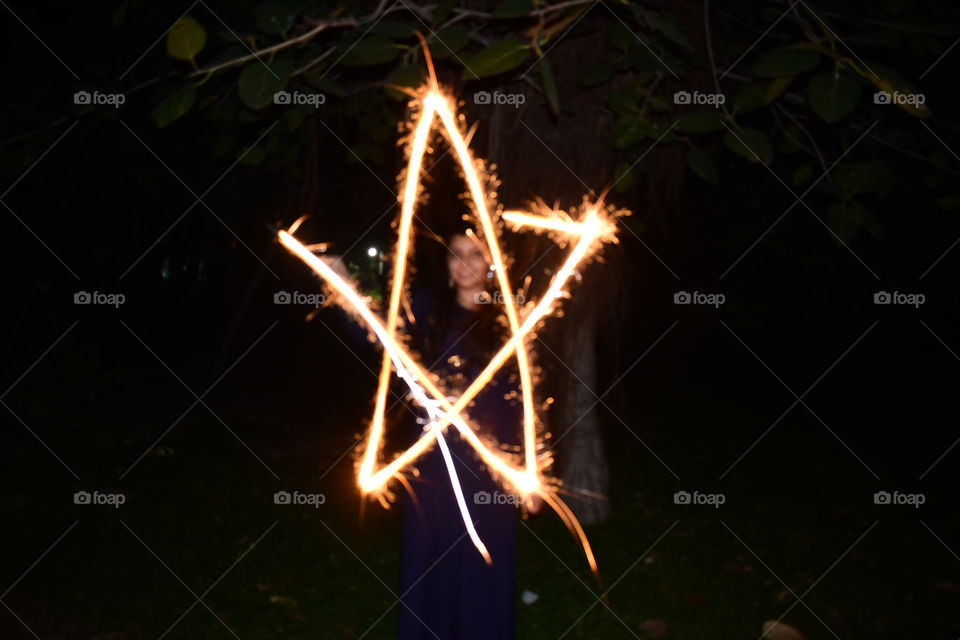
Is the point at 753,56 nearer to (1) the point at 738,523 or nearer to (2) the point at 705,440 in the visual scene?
(1) the point at 738,523

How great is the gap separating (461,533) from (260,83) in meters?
1.84

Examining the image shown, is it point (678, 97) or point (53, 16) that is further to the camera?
point (53, 16)

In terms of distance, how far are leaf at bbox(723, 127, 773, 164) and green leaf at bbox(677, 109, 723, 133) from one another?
0.06 meters

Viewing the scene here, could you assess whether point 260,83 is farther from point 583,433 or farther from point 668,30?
point 583,433

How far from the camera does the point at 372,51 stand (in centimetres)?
221

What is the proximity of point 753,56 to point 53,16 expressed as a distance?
4.79 meters

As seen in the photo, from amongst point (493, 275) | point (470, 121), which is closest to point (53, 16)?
point (470, 121)

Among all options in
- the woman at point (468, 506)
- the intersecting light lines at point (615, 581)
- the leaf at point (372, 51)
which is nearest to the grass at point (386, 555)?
the intersecting light lines at point (615, 581)

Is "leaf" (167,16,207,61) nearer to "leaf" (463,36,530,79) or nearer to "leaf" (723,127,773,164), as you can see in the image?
"leaf" (463,36,530,79)

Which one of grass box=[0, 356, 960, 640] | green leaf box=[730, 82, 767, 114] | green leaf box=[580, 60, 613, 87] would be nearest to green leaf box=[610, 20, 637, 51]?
green leaf box=[580, 60, 613, 87]

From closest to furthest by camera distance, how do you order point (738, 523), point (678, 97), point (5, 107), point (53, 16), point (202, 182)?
point (5, 107)
point (678, 97)
point (53, 16)
point (738, 523)
point (202, 182)

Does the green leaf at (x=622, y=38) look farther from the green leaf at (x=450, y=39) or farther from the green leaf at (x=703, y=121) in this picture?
the green leaf at (x=450, y=39)

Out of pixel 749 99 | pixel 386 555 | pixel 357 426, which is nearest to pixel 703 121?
pixel 749 99

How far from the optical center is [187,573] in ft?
15.4
